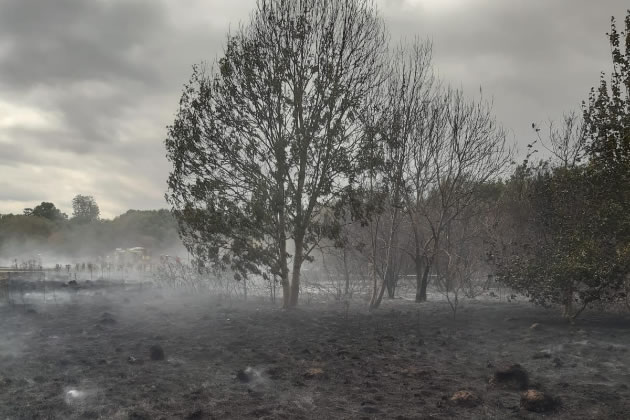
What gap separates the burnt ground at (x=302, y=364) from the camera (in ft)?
20.8

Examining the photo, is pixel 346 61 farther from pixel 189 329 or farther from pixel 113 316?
pixel 113 316

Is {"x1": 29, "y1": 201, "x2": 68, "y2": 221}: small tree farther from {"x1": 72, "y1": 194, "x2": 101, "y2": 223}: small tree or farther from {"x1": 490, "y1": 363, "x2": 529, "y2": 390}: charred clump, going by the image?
{"x1": 490, "y1": 363, "x2": 529, "y2": 390}: charred clump

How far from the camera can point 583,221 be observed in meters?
11.5

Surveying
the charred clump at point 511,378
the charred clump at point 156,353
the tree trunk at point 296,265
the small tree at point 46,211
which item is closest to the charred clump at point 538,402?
the charred clump at point 511,378

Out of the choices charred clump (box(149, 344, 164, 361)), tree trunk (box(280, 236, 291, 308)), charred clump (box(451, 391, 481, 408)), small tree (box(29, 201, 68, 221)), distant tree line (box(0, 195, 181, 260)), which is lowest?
charred clump (box(451, 391, 481, 408))

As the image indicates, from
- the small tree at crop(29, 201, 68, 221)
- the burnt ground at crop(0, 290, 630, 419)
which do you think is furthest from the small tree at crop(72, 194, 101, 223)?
the burnt ground at crop(0, 290, 630, 419)

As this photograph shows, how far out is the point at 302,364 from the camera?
8.49 m

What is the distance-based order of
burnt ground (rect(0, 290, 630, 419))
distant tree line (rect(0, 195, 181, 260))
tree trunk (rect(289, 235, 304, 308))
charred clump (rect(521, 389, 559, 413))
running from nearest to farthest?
charred clump (rect(521, 389, 559, 413))
burnt ground (rect(0, 290, 630, 419))
tree trunk (rect(289, 235, 304, 308))
distant tree line (rect(0, 195, 181, 260))

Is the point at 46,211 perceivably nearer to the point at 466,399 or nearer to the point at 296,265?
the point at 296,265

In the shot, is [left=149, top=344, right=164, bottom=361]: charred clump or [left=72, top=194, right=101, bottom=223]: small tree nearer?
[left=149, top=344, right=164, bottom=361]: charred clump

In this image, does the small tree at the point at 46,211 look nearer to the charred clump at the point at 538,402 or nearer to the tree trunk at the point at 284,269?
the tree trunk at the point at 284,269

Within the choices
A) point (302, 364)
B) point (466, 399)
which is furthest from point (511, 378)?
point (302, 364)

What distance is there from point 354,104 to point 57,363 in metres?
9.99

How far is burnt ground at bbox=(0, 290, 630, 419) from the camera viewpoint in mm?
6340
